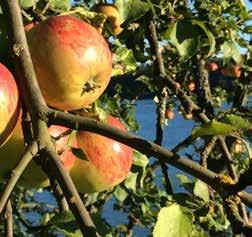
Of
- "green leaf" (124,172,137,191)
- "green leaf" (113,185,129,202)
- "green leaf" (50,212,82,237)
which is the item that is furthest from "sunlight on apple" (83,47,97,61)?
"green leaf" (113,185,129,202)

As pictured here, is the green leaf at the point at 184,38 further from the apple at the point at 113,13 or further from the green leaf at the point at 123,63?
the apple at the point at 113,13

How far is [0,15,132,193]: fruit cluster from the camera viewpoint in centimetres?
84

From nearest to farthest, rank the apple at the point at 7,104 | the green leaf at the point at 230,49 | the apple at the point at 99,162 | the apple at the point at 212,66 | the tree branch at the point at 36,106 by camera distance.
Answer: the tree branch at the point at 36,106 < the apple at the point at 7,104 < the apple at the point at 99,162 < the green leaf at the point at 230,49 < the apple at the point at 212,66

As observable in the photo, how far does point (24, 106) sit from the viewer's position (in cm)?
85

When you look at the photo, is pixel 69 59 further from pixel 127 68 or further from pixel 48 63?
pixel 127 68

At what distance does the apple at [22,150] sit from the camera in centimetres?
88

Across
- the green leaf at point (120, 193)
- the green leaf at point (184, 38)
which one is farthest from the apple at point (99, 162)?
the green leaf at point (120, 193)

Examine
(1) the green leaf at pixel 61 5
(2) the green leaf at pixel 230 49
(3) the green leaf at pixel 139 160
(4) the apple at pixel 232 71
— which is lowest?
(4) the apple at pixel 232 71

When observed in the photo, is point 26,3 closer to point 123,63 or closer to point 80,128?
point 123,63

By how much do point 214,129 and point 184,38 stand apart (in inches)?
27.0

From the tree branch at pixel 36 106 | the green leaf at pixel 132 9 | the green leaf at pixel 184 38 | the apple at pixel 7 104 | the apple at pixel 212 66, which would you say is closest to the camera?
the tree branch at pixel 36 106

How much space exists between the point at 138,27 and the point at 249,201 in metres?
1.01

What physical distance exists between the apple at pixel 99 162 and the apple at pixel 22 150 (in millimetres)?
33

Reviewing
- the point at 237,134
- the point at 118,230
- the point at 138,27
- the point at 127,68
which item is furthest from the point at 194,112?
the point at 118,230
